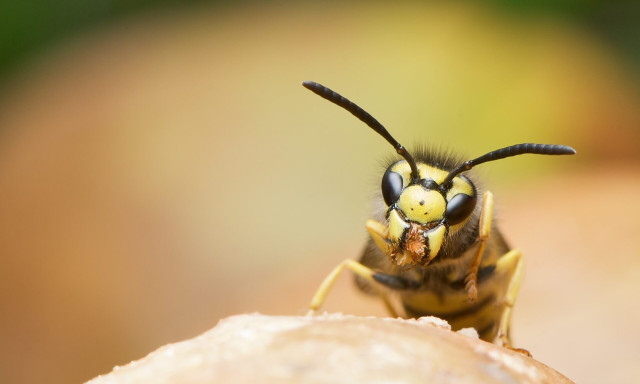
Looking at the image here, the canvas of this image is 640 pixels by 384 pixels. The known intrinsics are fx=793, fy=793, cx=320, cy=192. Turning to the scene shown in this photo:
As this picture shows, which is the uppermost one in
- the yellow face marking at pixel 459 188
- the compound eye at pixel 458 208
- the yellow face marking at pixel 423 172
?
the yellow face marking at pixel 423 172

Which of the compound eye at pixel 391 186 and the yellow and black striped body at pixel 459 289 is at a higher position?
the compound eye at pixel 391 186

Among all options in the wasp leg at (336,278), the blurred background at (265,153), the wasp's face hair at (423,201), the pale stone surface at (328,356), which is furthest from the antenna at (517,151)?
the blurred background at (265,153)

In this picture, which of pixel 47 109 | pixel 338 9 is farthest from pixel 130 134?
pixel 338 9

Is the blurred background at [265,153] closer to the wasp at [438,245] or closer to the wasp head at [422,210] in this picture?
the wasp at [438,245]

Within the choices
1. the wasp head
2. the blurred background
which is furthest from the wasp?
the blurred background

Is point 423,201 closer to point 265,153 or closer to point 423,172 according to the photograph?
point 423,172

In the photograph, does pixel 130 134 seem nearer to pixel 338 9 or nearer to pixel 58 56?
pixel 58 56
